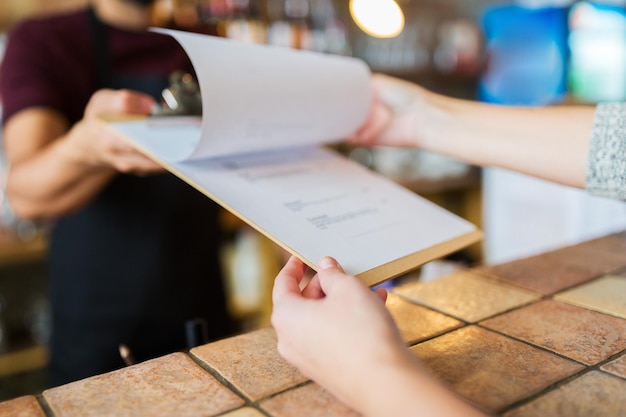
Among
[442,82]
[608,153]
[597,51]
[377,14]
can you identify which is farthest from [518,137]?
[597,51]

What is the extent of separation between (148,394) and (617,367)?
42 centimetres

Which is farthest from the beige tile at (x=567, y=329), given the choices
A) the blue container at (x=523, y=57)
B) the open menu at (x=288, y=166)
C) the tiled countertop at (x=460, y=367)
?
the blue container at (x=523, y=57)

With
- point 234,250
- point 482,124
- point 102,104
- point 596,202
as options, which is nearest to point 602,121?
point 482,124

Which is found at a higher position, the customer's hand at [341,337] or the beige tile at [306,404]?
the customer's hand at [341,337]

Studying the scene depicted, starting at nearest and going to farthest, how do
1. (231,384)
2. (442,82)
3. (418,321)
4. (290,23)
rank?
1. (231,384)
2. (418,321)
3. (290,23)
4. (442,82)

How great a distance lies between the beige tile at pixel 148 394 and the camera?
481mm

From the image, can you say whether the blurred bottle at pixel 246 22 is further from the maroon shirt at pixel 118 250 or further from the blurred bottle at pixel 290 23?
the maroon shirt at pixel 118 250

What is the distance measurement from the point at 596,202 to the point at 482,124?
2059 millimetres

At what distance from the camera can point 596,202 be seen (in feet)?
9.04

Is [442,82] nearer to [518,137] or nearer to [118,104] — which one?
[518,137]

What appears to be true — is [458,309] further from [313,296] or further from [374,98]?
[374,98]

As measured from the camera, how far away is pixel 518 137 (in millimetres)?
919

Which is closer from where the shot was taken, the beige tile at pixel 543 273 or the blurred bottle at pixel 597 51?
the beige tile at pixel 543 273

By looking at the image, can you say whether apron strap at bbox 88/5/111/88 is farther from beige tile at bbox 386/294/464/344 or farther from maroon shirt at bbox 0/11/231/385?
beige tile at bbox 386/294/464/344
